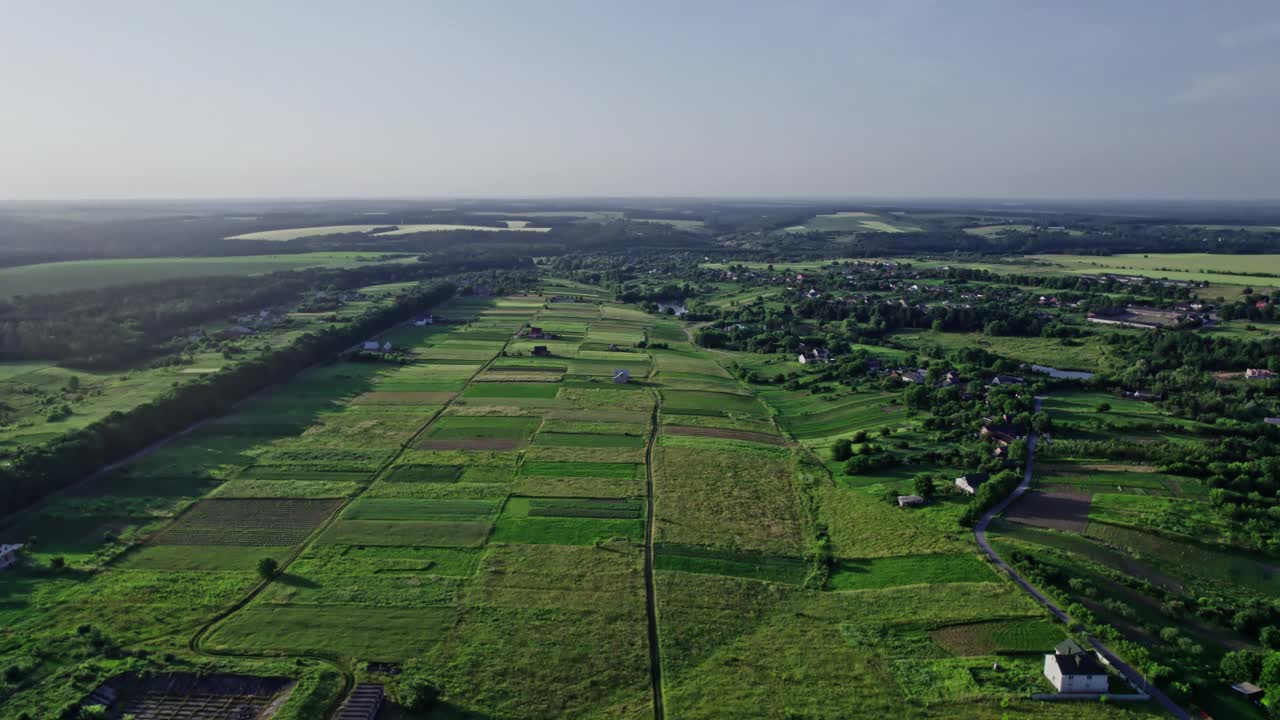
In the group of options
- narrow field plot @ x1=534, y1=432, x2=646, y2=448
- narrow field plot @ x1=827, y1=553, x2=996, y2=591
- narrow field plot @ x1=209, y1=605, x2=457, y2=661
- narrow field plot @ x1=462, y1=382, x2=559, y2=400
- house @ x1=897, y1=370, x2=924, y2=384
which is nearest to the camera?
narrow field plot @ x1=209, y1=605, x2=457, y2=661

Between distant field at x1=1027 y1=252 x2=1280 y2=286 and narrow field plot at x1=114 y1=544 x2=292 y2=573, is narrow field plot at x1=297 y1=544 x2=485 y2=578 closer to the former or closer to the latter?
narrow field plot at x1=114 y1=544 x2=292 y2=573

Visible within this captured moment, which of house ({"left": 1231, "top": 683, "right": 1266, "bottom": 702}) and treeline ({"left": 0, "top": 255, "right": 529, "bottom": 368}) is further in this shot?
treeline ({"left": 0, "top": 255, "right": 529, "bottom": 368})

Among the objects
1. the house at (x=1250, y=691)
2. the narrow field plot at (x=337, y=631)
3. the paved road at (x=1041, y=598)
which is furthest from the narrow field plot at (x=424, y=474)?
the house at (x=1250, y=691)

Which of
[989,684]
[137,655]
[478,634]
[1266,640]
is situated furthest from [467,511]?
[1266,640]

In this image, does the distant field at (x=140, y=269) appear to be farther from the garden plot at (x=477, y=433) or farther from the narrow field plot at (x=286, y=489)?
the garden plot at (x=477, y=433)

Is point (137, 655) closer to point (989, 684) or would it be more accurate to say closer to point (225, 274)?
point (989, 684)

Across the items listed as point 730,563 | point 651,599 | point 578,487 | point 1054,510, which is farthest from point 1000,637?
point 578,487

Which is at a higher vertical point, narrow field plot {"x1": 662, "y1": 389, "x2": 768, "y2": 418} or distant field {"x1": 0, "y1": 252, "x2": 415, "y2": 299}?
distant field {"x1": 0, "y1": 252, "x2": 415, "y2": 299}

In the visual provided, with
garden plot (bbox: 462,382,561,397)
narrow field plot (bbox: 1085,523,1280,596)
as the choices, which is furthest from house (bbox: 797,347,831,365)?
narrow field plot (bbox: 1085,523,1280,596)
